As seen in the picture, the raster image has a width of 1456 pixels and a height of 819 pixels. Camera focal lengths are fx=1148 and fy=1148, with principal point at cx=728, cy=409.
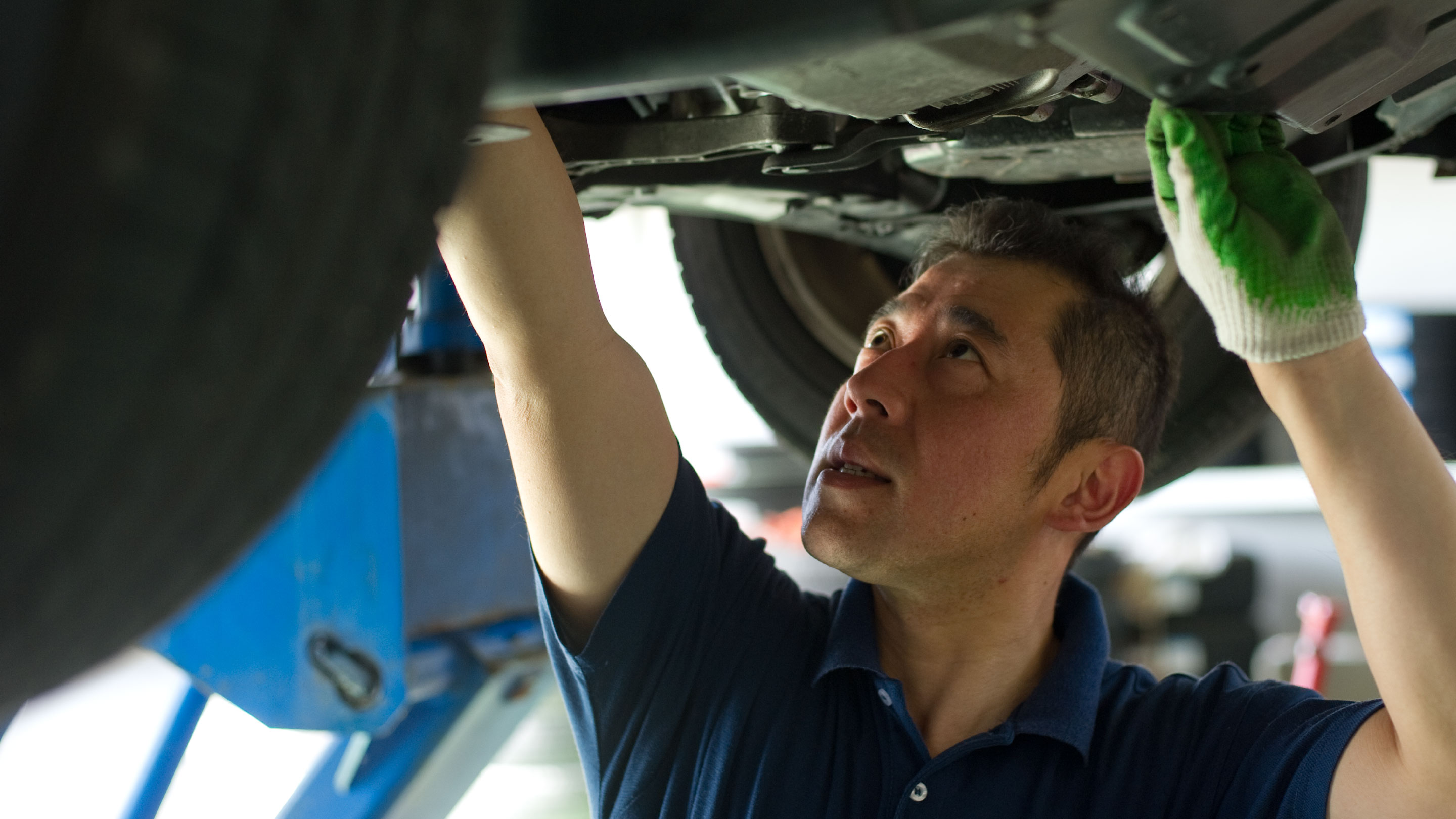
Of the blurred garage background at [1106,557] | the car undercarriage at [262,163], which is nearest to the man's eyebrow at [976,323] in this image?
the car undercarriage at [262,163]

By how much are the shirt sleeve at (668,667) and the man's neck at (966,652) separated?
0.10m

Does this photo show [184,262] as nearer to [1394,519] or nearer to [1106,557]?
[1394,519]

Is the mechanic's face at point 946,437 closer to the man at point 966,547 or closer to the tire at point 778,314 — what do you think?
the man at point 966,547

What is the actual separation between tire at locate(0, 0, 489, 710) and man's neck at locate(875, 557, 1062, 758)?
0.74 m

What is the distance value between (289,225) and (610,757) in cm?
75

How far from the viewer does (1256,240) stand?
2.13 ft

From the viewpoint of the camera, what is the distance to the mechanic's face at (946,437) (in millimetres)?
947

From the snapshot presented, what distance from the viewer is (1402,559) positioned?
77 centimetres

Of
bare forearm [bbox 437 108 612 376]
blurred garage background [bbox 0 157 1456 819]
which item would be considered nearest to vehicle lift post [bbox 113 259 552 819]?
bare forearm [bbox 437 108 612 376]

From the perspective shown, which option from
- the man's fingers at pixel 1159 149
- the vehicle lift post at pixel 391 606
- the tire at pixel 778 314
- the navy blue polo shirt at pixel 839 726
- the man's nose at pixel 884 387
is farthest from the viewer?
the tire at pixel 778 314

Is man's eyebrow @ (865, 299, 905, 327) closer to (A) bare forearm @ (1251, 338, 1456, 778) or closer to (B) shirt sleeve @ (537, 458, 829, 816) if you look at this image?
(B) shirt sleeve @ (537, 458, 829, 816)

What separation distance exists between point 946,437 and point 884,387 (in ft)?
0.22

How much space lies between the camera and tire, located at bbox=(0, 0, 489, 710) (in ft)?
0.85

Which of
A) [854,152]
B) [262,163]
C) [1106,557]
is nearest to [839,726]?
[854,152]
